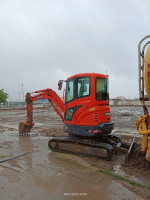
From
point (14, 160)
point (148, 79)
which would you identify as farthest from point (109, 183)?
point (14, 160)

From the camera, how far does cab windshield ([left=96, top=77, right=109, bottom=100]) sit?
6.18 metres

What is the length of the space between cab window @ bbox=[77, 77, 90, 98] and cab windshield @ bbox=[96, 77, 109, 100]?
34cm

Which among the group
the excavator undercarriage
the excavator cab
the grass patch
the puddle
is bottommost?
the puddle

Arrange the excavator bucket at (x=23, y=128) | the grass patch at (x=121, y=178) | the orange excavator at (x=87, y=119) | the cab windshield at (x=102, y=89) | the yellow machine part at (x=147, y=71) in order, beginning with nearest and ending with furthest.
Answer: the grass patch at (x=121, y=178), the yellow machine part at (x=147, y=71), the orange excavator at (x=87, y=119), the cab windshield at (x=102, y=89), the excavator bucket at (x=23, y=128)

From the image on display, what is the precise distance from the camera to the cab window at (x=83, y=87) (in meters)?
6.18

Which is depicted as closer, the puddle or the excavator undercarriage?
the puddle

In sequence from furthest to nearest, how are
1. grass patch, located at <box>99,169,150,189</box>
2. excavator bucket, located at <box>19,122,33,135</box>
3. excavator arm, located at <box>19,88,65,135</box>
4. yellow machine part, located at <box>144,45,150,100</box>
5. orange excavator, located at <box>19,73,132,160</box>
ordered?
excavator bucket, located at <box>19,122,33,135</box> < excavator arm, located at <box>19,88,65,135</box> < orange excavator, located at <box>19,73,132,160</box> < yellow machine part, located at <box>144,45,150,100</box> < grass patch, located at <box>99,169,150,189</box>

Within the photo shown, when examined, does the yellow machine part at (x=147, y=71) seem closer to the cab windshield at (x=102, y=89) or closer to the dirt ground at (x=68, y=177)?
the cab windshield at (x=102, y=89)

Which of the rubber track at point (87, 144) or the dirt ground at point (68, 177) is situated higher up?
the rubber track at point (87, 144)

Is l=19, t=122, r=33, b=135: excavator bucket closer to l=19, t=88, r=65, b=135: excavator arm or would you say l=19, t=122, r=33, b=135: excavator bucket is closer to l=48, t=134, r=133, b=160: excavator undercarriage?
l=19, t=88, r=65, b=135: excavator arm

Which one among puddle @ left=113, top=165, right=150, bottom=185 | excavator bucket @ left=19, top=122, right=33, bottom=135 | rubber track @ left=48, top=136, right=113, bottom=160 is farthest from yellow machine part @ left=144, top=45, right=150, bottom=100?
excavator bucket @ left=19, top=122, right=33, bottom=135

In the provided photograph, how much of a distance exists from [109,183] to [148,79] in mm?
2592

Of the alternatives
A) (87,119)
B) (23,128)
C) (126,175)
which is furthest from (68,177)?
(23,128)

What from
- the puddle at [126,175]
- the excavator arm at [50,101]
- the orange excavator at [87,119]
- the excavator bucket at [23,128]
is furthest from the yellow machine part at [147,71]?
the excavator bucket at [23,128]
